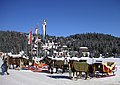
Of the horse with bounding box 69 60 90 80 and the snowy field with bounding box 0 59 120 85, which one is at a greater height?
the horse with bounding box 69 60 90 80

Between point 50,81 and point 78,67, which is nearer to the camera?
point 50,81

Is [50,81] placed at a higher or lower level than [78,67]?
lower

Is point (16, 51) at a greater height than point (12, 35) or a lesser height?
lesser

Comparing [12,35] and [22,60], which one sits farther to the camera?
[12,35]

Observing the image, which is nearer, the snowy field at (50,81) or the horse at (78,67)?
the snowy field at (50,81)

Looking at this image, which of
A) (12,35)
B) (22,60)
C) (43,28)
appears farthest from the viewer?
(12,35)

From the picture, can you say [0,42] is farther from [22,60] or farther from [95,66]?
[95,66]

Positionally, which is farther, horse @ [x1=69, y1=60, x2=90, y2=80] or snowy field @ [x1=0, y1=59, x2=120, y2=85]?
horse @ [x1=69, y1=60, x2=90, y2=80]

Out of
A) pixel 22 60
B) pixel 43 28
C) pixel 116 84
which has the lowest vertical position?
pixel 116 84

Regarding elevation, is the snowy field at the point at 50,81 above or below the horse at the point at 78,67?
below

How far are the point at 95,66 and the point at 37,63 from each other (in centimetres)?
1100

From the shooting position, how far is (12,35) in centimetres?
19725

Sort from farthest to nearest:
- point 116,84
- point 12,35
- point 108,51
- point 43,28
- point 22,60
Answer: point 12,35 → point 108,51 → point 43,28 → point 22,60 → point 116,84

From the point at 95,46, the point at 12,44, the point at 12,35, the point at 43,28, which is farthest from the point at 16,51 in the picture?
the point at 43,28
